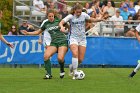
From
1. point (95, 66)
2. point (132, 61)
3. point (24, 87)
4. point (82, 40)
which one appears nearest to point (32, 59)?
point (95, 66)

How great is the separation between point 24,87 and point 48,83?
133 cm

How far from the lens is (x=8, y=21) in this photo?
29453mm

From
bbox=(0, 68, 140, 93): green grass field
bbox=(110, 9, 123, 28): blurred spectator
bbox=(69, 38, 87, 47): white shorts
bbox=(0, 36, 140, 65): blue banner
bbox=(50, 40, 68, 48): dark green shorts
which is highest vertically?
bbox=(69, 38, 87, 47): white shorts

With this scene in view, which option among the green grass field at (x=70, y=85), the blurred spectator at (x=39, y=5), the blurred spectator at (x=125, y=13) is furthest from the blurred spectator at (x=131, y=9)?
the green grass field at (x=70, y=85)

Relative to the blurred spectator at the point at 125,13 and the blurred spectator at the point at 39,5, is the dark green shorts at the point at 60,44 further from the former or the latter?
the blurred spectator at the point at 39,5

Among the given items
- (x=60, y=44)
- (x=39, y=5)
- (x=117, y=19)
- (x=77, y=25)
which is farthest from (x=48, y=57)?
(x=39, y=5)

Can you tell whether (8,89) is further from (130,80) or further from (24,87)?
(130,80)

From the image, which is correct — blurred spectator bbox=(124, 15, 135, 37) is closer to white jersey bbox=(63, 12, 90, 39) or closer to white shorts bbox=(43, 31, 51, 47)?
white shorts bbox=(43, 31, 51, 47)

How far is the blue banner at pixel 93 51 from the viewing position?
24312mm

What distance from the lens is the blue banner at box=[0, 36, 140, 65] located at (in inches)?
957

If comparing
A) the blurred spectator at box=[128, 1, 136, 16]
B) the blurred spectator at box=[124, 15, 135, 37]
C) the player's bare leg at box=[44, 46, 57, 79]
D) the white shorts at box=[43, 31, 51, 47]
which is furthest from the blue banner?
the player's bare leg at box=[44, 46, 57, 79]

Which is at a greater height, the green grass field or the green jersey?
the green jersey

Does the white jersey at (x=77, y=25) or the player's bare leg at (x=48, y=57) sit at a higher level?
the white jersey at (x=77, y=25)

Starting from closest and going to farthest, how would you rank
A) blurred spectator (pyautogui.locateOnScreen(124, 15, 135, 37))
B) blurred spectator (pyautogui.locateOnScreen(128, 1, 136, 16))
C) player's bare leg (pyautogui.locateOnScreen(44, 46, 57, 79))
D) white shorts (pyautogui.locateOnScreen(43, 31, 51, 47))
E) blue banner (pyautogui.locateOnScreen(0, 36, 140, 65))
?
player's bare leg (pyautogui.locateOnScreen(44, 46, 57, 79)), white shorts (pyautogui.locateOnScreen(43, 31, 51, 47)), blue banner (pyautogui.locateOnScreen(0, 36, 140, 65)), blurred spectator (pyautogui.locateOnScreen(124, 15, 135, 37)), blurred spectator (pyautogui.locateOnScreen(128, 1, 136, 16))
